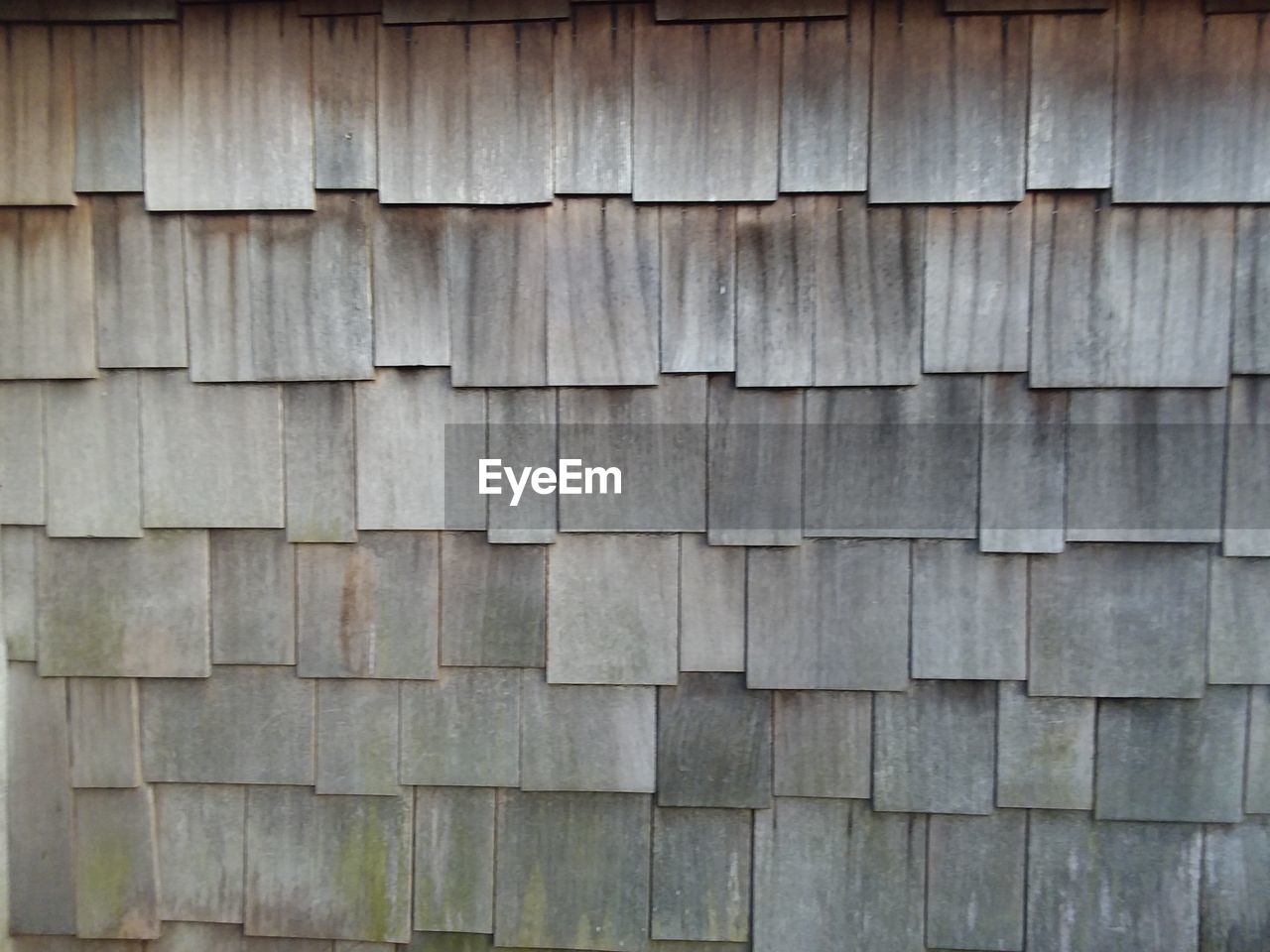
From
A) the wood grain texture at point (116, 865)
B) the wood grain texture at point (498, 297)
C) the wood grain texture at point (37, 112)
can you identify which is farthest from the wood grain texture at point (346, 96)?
the wood grain texture at point (116, 865)

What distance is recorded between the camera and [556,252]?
1.35 m

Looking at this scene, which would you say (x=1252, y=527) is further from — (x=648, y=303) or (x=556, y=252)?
(x=556, y=252)

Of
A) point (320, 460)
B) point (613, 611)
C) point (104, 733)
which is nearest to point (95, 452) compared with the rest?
point (320, 460)

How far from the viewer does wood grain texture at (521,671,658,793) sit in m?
1.41

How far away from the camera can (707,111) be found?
4.32ft

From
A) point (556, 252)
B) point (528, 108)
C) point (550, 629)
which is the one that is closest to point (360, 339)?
point (556, 252)

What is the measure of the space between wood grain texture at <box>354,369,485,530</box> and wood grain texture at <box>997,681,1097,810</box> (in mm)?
982

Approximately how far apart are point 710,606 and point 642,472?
0.26 m

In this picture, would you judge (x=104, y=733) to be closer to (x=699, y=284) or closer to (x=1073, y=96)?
(x=699, y=284)

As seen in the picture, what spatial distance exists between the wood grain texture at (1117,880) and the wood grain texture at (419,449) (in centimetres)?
116

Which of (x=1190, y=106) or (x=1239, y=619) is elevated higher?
(x=1190, y=106)

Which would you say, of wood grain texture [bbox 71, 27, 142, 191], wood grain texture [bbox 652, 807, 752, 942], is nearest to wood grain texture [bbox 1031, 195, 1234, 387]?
wood grain texture [bbox 652, 807, 752, 942]

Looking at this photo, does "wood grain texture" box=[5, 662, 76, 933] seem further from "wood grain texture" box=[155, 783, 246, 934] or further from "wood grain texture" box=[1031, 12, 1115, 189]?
"wood grain texture" box=[1031, 12, 1115, 189]

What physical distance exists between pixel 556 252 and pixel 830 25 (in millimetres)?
577
